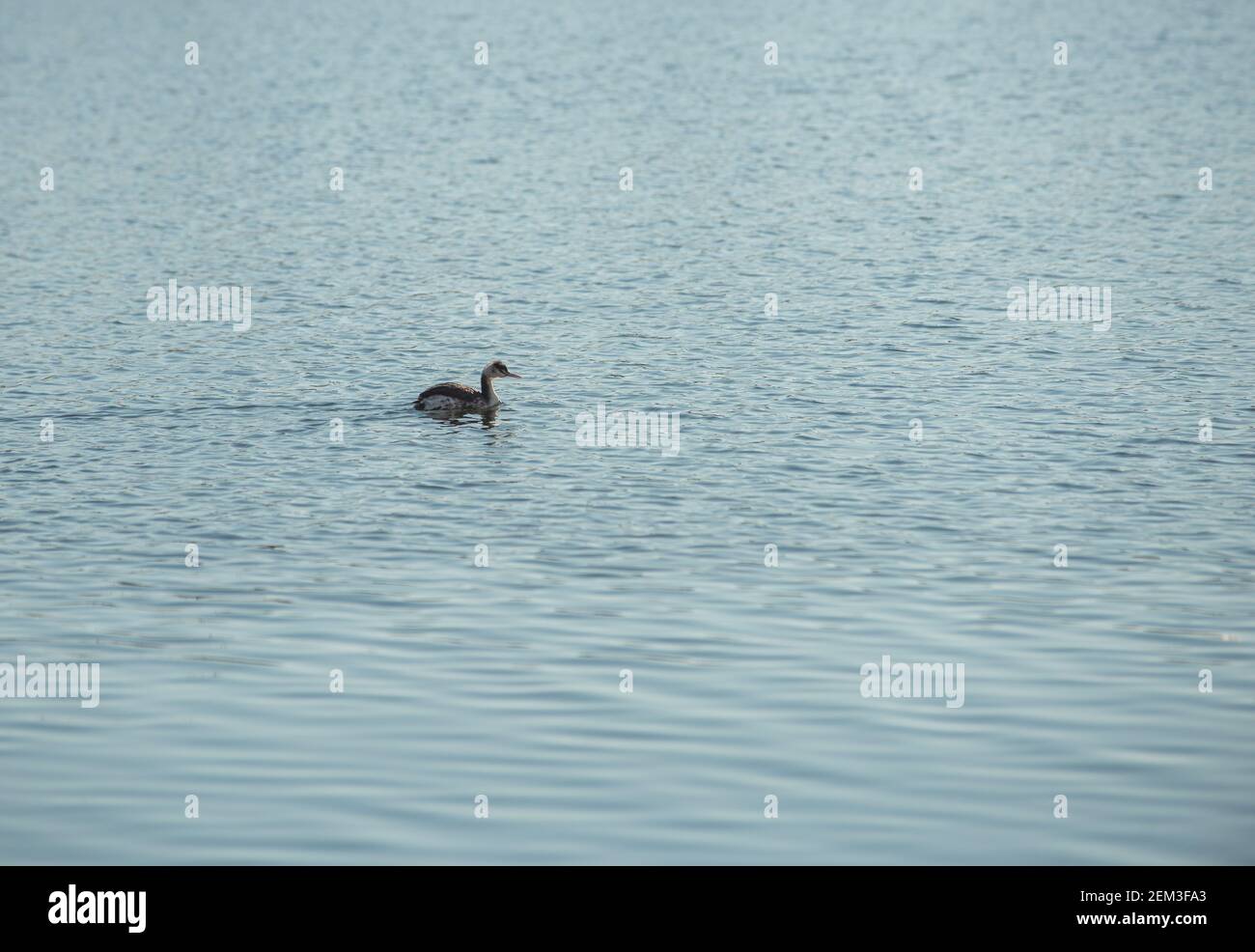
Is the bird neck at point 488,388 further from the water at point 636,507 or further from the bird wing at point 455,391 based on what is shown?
the bird wing at point 455,391

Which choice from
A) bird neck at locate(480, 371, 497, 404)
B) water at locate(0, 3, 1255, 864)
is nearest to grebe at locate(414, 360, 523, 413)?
bird neck at locate(480, 371, 497, 404)

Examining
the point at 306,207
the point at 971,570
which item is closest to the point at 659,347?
the point at 971,570

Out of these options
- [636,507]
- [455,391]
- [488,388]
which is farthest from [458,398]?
[636,507]

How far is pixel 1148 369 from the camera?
29438 mm

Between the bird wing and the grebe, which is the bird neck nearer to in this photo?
the grebe

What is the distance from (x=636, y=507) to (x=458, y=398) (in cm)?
571

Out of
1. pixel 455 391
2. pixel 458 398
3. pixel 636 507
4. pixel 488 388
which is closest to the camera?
pixel 636 507

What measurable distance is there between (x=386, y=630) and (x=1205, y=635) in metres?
8.47

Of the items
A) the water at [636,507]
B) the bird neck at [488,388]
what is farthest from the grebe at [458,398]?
the water at [636,507]

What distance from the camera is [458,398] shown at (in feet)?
88.5

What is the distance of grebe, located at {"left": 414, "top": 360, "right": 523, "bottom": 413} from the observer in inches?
1061

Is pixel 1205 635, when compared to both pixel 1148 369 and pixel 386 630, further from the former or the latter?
pixel 1148 369

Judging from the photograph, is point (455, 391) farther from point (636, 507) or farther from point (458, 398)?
point (636, 507)

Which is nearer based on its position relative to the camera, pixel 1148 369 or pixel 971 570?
pixel 971 570
